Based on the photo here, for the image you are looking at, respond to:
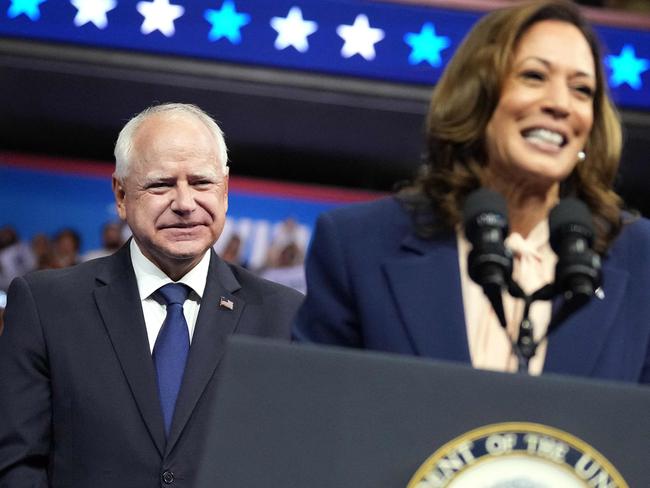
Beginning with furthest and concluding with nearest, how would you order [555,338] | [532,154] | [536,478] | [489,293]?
1. [532,154]
2. [555,338]
3. [489,293]
4. [536,478]

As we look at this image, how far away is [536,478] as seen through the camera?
3.99 feet

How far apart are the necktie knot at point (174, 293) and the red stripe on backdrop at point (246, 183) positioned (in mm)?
2844

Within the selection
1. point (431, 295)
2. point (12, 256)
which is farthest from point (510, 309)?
point (12, 256)

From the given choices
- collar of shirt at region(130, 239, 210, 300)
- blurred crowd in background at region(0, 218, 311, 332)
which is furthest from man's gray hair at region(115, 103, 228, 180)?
blurred crowd in background at region(0, 218, 311, 332)

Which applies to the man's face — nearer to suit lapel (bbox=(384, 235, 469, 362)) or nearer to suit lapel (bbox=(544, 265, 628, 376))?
suit lapel (bbox=(384, 235, 469, 362))

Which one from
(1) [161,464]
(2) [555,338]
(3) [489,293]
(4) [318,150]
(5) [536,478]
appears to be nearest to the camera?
(5) [536,478]

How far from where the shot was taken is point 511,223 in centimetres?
184

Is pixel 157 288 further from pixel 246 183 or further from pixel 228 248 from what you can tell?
pixel 246 183

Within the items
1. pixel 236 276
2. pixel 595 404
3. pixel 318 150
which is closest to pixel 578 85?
pixel 595 404

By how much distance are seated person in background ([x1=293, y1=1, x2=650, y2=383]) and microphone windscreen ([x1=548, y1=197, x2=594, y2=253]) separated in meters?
0.19

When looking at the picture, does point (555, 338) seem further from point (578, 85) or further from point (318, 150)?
point (318, 150)

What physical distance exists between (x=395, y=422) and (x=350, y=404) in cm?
5

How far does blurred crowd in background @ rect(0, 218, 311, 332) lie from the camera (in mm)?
5164

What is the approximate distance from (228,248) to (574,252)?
3.82m
